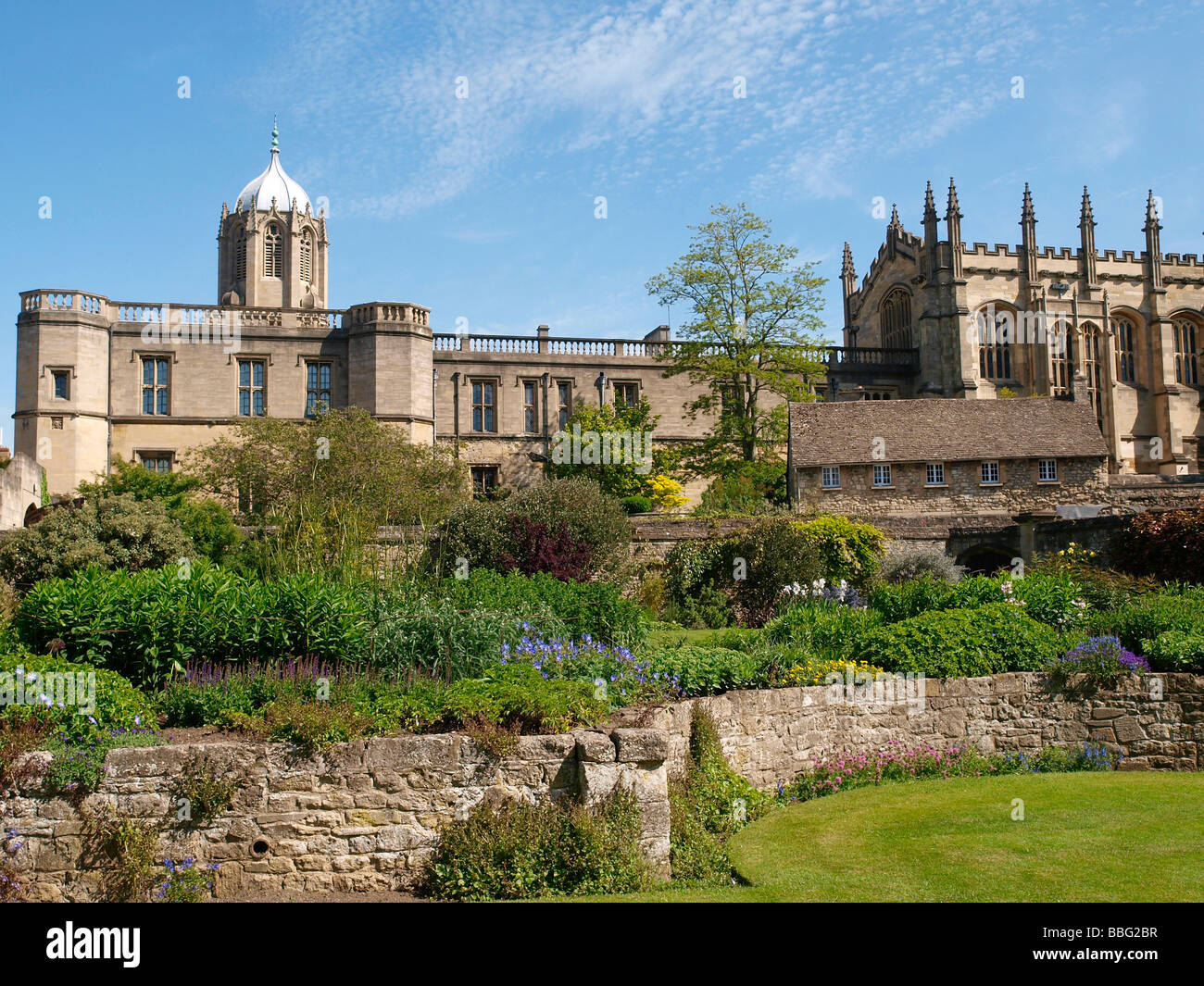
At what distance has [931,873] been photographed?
304 inches

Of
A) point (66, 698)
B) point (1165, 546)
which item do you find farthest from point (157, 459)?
point (1165, 546)

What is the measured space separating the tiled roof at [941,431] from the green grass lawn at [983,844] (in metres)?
18.4

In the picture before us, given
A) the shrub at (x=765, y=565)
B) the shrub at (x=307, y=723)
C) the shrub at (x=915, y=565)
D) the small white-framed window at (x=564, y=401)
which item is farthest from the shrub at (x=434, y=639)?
the small white-framed window at (x=564, y=401)

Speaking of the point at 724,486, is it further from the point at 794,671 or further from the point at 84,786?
the point at 84,786

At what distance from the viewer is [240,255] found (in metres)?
52.2

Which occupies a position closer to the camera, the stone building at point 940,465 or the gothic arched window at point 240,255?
the stone building at point 940,465

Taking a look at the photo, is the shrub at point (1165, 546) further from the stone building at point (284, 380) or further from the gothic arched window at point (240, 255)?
the gothic arched window at point (240, 255)

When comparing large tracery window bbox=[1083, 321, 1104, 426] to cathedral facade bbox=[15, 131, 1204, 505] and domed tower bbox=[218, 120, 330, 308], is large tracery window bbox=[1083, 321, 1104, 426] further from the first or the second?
domed tower bbox=[218, 120, 330, 308]

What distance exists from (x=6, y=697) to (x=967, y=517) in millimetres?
21647

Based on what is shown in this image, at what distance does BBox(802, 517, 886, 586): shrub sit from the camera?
21.2 m

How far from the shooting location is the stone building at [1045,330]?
44094mm

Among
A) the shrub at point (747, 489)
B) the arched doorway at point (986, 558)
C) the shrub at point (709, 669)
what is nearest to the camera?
the shrub at point (709, 669)
